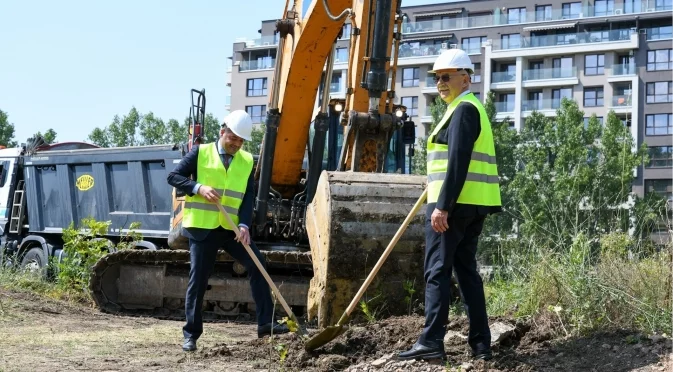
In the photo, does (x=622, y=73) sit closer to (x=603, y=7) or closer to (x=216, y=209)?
(x=603, y=7)

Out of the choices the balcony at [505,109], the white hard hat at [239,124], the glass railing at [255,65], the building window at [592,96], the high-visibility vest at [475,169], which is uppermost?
the glass railing at [255,65]

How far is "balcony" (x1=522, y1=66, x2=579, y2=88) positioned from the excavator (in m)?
55.2

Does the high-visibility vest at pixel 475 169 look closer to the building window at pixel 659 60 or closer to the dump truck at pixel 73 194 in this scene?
the dump truck at pixel 73 194

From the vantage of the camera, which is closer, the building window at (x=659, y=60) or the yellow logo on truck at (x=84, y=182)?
the yellow logo on truck at (x=84, y=182)

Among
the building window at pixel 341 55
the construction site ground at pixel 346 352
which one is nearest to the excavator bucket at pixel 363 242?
the construction site ground at pixel 346 352

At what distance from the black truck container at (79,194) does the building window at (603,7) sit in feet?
Result: 180

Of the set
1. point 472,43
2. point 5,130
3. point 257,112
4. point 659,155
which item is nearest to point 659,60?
point 659,155

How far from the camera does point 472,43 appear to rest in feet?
235

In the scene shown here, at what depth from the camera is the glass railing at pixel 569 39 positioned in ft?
218

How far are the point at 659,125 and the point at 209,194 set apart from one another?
61.1 meters

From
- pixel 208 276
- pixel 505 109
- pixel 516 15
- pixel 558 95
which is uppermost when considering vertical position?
pixel 516 15

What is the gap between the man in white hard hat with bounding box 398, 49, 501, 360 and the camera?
6.41 m

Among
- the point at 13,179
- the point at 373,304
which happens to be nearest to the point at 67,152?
the point at 13,179

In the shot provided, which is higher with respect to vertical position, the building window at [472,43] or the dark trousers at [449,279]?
the building window at [472,43]
